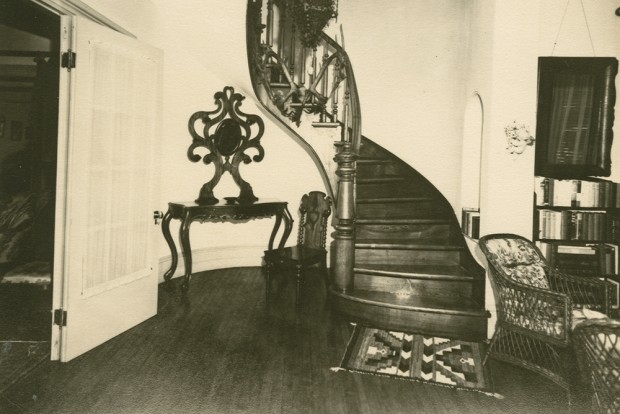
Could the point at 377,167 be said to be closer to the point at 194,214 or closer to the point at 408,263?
the point at 408,263

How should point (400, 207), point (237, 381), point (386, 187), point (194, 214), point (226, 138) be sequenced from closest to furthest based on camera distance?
point (237, 381) → point (194, 214) → point (400, 207) → point (386, 187) → point (226, 138)

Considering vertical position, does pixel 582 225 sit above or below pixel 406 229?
above

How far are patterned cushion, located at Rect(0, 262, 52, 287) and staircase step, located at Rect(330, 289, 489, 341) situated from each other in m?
2.34

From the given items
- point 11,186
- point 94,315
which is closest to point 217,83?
point 11,186

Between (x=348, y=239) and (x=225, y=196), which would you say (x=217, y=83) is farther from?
(x=348, y=239)

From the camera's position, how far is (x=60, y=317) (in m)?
2.93

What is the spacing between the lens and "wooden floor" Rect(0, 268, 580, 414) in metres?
2.42

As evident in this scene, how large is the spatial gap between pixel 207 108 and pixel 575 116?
3.83 metres

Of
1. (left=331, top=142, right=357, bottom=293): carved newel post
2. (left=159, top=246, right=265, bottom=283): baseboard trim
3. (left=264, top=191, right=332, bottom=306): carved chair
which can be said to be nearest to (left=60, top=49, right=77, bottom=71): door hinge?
(left=331, top=142, right=357, bottom=293): carved newel post

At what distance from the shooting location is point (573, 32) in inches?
172

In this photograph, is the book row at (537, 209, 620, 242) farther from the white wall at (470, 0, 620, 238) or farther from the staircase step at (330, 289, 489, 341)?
the staircase step at (330, 289, 489, 341)

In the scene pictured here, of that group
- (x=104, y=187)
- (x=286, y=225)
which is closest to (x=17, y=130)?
(x=104, y=187)

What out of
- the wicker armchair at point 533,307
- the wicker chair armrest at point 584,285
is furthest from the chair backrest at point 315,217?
the wicker chair armrest at point 584,285

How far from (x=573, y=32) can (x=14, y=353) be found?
5.36 meters
